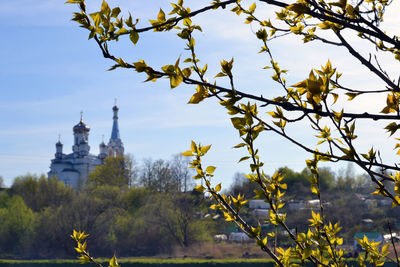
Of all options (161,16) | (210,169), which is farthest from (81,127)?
(161,16)

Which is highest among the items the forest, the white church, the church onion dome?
the church onion dome

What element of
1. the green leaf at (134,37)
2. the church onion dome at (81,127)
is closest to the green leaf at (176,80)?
the green leaf at (134,37)

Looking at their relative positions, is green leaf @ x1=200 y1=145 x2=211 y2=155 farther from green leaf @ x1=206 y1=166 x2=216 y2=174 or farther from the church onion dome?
the church onion dome

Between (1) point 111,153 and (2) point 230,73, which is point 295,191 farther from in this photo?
(2) point 230,73

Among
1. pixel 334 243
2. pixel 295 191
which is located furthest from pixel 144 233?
pixel 334 243

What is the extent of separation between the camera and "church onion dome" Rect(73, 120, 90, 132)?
61562 millimetres

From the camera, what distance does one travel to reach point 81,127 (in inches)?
2424

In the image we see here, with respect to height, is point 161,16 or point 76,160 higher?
point 76,160

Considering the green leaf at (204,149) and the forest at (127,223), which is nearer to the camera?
the green leaf at (204,149)

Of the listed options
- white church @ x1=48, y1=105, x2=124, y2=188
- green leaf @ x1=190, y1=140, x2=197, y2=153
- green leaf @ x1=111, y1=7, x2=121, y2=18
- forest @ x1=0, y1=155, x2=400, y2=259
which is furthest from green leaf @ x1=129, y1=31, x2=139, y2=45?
white church @ x1=48, y1=105, x2=124, y2=188

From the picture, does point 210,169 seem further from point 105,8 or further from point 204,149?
point 105,8

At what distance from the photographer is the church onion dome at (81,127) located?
61.6m

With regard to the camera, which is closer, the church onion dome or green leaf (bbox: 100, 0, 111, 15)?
green leaf (bbox: 100, 0, 111, 15)

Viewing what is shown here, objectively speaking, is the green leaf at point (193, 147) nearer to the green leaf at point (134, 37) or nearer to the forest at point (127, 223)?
the green leaf at point (134, 37)
